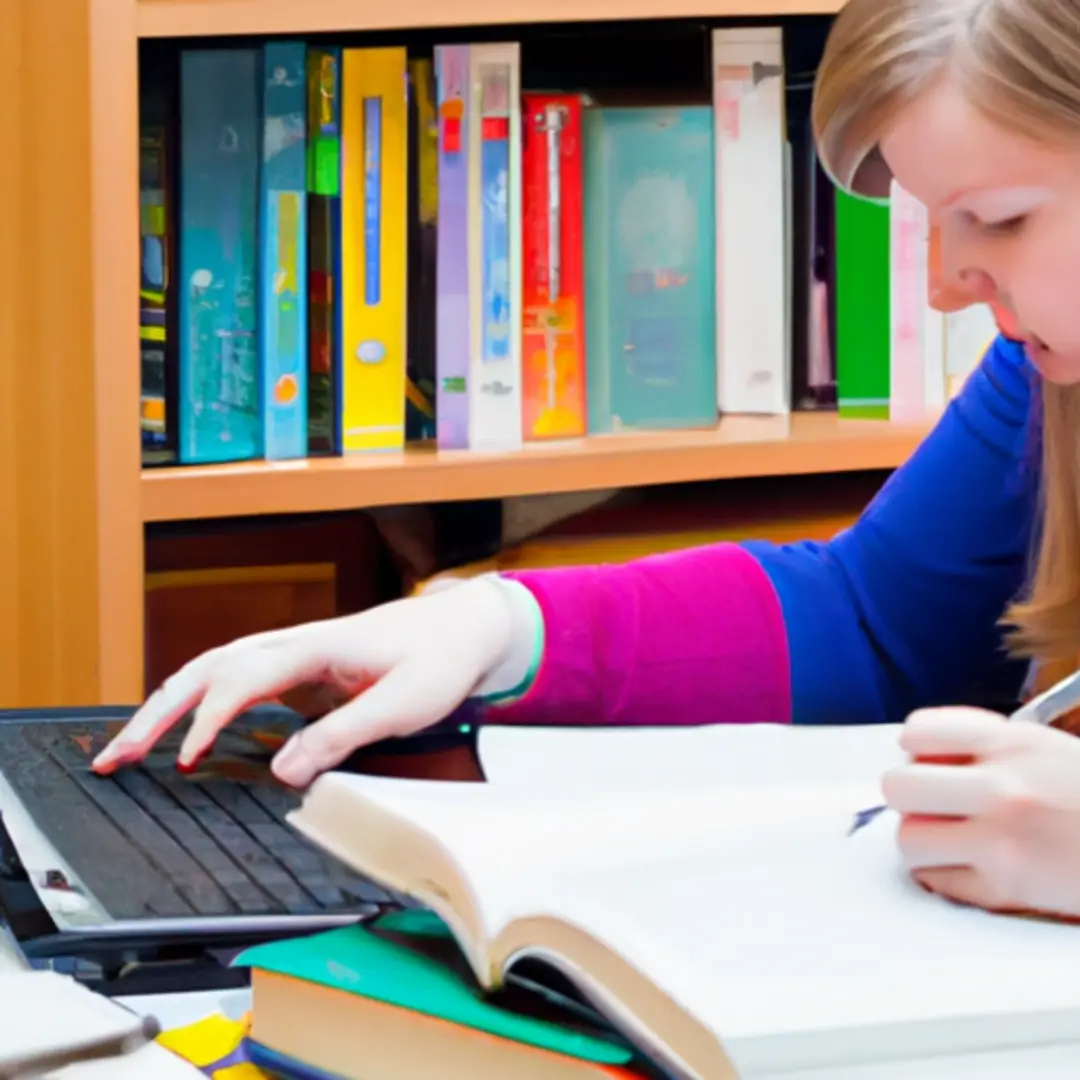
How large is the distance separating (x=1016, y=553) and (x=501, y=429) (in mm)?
491

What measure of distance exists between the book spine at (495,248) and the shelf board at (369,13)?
5 centimetres

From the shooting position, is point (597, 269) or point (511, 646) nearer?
point (511, 646)

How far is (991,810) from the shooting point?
1.89 feet

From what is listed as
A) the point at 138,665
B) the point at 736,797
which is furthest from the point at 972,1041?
the point at 138,665

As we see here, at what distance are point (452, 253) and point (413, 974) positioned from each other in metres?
0.96

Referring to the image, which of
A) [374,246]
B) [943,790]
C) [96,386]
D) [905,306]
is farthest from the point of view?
[905,306]

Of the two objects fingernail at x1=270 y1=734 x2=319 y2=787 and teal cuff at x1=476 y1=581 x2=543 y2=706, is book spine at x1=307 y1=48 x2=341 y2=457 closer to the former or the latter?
teal cuff at x1=476 y1=581 x2=543 y2=706

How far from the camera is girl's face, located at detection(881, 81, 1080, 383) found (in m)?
0.76

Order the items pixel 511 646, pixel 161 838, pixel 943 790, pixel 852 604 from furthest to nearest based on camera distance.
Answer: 1. pixel 852 604
2. pixel 511 646
3. pixel 161 838
4. pixel 943 790

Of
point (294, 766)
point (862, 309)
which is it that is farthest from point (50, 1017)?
point (862, 309)

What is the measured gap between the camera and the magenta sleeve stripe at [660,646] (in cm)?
93

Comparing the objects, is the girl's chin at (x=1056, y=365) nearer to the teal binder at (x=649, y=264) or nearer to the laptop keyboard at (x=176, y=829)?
the laptop keyboard at (x=176, y=829)

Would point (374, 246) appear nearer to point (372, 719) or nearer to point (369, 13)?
point (369, 13)

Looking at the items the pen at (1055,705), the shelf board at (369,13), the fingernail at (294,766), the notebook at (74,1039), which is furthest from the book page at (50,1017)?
the shelf board at (369,13)
